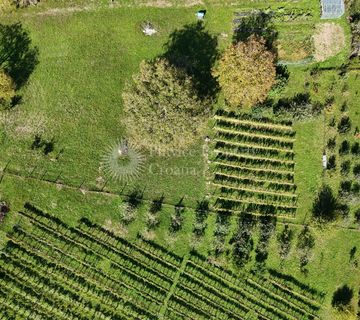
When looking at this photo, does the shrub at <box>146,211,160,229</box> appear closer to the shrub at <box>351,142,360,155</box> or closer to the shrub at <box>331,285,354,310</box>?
the shrub at <box>331,285,354,310</box>

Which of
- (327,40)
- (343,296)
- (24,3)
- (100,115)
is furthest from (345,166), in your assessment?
(24,3)

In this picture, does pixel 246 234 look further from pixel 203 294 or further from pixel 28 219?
pixel 28 219

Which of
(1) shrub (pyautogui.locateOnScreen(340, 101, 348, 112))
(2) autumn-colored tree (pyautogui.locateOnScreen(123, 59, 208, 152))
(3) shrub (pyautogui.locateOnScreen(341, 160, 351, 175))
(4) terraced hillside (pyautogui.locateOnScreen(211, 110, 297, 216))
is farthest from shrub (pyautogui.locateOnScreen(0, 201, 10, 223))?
(1) shrub (pyautogui.locateOnScreen(340, 101, 348, 112))

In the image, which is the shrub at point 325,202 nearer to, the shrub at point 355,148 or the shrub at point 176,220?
the shrub at point 355,148

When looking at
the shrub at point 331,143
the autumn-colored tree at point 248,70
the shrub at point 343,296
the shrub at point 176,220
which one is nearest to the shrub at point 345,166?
the shrub at point 331,143

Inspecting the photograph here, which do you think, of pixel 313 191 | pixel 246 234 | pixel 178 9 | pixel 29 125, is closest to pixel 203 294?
pixel 246 234

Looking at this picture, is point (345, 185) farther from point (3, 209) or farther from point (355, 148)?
point (3, 209)
